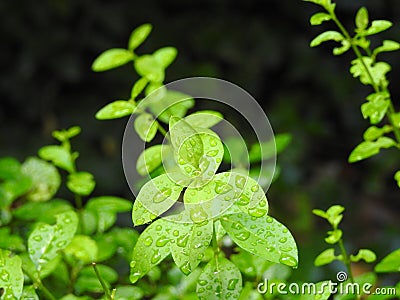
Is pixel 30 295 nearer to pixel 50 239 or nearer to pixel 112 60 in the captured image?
pixel 50 239

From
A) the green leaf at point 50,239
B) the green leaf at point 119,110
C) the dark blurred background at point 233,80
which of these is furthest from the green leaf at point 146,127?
the dark blurred background at point 233,80

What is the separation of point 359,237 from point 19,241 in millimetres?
1850

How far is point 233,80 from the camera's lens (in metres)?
2.62

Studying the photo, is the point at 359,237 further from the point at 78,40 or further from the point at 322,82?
the point at 78,40

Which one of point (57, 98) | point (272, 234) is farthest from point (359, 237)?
point (272, 234)

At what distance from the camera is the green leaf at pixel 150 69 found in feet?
2.86

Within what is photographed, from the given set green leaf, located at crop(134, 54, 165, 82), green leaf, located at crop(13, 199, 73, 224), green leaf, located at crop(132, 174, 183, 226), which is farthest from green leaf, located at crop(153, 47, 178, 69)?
green leaf, located at crop(132, 174, 183, 226)

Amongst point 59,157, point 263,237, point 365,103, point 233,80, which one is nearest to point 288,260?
point 263,237

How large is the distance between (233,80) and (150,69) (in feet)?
Result: 5.77

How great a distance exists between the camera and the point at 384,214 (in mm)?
2607

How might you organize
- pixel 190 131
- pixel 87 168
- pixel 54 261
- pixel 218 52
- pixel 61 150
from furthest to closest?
1. pixel 218 52
2. pixel 87 168
3. pixel 61 150
4. pixel 54 261
5. pixel 190 131

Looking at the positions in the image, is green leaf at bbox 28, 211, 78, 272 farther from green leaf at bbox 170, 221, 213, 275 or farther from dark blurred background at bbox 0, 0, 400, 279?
dark blurred background at bbox 0, 0, 400, 279

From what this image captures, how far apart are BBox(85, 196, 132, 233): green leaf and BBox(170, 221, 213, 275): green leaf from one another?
35cm

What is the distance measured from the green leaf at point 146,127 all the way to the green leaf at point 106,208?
181 mm
